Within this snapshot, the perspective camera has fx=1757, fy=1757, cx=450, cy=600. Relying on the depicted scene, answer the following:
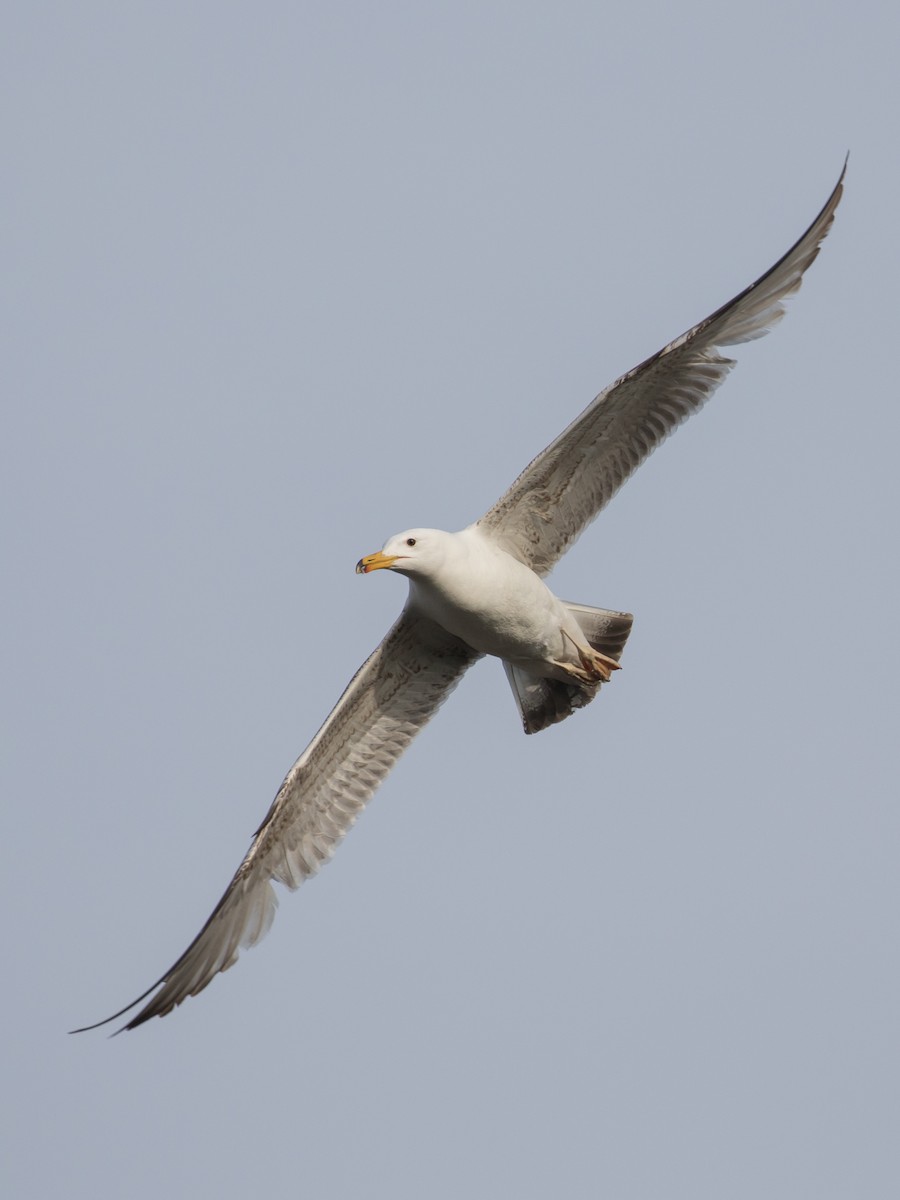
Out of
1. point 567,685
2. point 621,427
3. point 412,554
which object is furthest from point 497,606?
point 621,427

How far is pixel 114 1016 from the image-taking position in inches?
461

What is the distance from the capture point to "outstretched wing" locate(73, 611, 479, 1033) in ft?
41.4

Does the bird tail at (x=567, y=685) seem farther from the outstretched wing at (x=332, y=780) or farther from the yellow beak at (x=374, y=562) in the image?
the yellow beak at (x=374, y=562)

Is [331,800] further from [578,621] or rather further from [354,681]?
[578,621]

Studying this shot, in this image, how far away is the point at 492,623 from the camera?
40.3 ft

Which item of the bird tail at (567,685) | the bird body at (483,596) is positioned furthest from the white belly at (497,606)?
→ the bird tail at (567,685)

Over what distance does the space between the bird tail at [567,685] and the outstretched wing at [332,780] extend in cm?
57

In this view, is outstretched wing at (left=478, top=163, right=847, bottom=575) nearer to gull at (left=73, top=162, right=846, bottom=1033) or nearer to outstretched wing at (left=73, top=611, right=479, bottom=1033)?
gull at (left=73, top=162, right=846, bottom=1033)

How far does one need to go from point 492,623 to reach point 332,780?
184 cm

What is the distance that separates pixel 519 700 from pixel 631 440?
2.28 meters

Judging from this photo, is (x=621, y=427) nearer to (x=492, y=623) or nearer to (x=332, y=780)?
(x=492, y=623)

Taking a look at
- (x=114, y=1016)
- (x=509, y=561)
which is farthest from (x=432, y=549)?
(x=114, y=1016)

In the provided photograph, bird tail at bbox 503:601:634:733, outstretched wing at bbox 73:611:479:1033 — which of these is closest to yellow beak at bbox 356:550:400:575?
outstretched wing at bbox 73:611:479:1033

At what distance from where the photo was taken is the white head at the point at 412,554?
1179cm
